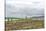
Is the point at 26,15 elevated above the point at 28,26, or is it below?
above

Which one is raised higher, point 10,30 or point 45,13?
point 45,13

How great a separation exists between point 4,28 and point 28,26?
329 mm

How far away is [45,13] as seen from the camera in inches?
47.8

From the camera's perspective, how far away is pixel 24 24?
1188 mm

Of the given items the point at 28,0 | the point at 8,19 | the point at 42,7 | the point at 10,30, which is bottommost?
the point at 10,30

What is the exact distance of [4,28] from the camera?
115 cm

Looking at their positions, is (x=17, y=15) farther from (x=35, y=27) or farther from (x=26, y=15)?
(x=35, y=27)

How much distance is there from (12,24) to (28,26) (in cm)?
22

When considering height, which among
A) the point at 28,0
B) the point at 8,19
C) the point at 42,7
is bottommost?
the point at 8,19

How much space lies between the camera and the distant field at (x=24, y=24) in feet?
3.85

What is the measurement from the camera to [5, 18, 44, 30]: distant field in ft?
3.85
